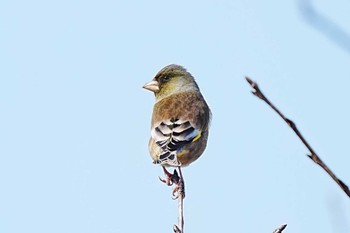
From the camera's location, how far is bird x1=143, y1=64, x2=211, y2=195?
20.8 ft

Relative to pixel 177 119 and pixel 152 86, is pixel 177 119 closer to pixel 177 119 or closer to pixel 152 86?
pixel 177 119

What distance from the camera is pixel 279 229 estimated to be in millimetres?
2453

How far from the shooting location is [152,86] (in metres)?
7.83

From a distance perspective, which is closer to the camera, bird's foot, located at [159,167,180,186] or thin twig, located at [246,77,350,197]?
thin twig, located at [246,77,350,197]

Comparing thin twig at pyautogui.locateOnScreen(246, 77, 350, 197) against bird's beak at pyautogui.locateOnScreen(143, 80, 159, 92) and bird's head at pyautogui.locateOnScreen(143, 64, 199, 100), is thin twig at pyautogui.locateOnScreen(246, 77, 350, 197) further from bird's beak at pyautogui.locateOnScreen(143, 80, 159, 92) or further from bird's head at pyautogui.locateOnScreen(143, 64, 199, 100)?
bird's beak at pyautogui.locateOnScreen(143, 80, 159, 92)

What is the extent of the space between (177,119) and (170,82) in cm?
104

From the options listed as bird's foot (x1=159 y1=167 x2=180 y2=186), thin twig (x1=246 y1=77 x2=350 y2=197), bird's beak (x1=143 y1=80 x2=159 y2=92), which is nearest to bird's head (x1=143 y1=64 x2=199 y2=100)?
bird's beak (x1=143 y1=80 x2=159 y2=92)

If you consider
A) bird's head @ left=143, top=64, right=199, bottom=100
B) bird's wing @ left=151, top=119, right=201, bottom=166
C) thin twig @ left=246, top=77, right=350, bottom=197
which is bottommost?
thin twig @ left=246, top=77, right=350, bottom=197

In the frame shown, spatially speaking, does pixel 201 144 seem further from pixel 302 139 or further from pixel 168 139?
pixel 302 139

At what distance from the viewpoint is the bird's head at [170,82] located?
7.73 metres

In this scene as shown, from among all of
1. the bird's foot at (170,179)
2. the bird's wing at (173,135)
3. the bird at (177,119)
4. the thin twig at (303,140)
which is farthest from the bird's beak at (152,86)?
the thin twig at (303,140)

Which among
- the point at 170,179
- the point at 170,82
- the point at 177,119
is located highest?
the point at 170,82

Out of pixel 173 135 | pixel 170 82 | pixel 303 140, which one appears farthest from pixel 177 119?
pixel 303 140

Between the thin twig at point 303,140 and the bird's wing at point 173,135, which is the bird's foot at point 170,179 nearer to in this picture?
the bird's wing at point 173,135
